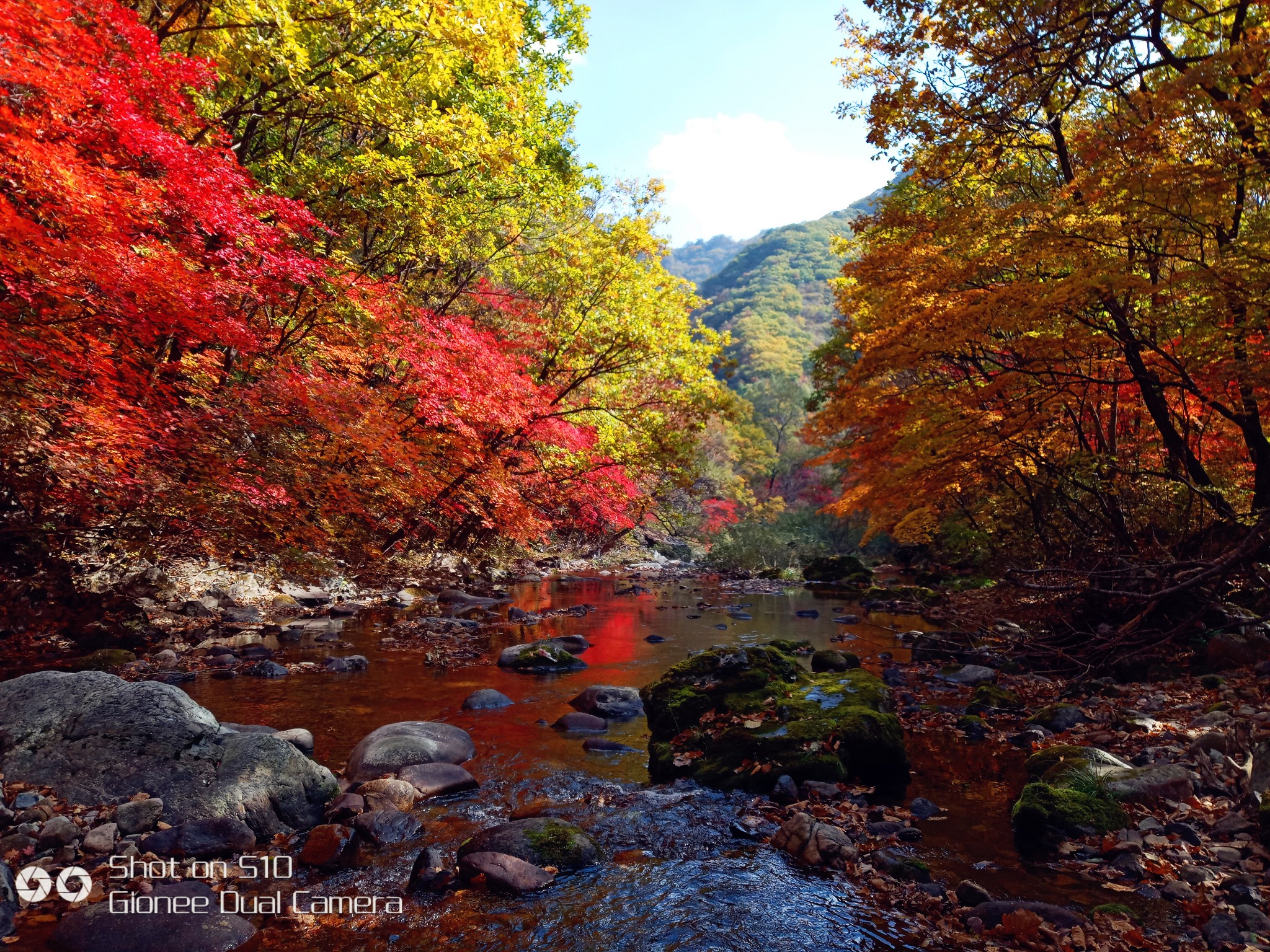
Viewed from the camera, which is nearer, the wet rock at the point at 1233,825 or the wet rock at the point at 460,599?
the wet rock at the point at 1233,825

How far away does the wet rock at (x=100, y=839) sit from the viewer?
4.36 meters

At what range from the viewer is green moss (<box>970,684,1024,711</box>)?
8164 millimetres

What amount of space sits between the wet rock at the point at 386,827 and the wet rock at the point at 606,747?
2.26 metres

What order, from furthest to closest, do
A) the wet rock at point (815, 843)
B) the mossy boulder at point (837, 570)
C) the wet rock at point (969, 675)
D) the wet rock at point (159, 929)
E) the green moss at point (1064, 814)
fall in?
1. the mossy boulder at point (837, 570)
2. the wet rock at point (969, 675)
3. the green moss at point (1064, 814)
4. the wet rock at point (815, 843)
5. the wet rock at point (159, 929)

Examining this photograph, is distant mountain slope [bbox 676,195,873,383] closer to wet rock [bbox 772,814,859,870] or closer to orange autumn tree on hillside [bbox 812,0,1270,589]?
orange autumn tree on hillside [bbox 812,0,1270,589]

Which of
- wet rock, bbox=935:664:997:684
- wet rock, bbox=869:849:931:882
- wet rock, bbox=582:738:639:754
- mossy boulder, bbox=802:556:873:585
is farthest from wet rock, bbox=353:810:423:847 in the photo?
mossy boulder, bbox=802:556:873:585

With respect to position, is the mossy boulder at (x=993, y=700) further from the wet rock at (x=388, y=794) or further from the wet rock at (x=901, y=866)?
the wet rock at (x=388, y=794)

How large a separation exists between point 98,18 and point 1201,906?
12.0 meters

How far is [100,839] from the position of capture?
4.39 m

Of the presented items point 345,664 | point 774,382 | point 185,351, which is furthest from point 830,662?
point 774,382

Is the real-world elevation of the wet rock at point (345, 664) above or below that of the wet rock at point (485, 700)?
above

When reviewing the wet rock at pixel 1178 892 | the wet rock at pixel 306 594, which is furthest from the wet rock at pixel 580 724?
the wet rock at pixel 306 594

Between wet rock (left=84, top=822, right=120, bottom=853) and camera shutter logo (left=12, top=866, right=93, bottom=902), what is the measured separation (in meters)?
0.17

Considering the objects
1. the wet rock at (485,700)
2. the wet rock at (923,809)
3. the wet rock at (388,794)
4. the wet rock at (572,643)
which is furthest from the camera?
the wet rock at (572,643)
